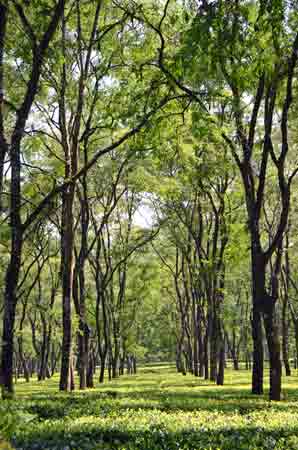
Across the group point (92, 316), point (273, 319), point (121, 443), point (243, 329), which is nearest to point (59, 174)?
point (273, 319)

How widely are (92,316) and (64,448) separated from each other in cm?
4254

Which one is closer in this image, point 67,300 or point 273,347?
point 273,347

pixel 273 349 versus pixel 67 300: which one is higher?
pixel 67 300

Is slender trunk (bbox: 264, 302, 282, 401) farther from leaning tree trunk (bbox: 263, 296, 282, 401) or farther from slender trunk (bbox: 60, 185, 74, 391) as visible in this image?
slender trunk (bbox: 60, 185, 74, 391)

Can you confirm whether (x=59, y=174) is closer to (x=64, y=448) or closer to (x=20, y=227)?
(x=20, y=227)

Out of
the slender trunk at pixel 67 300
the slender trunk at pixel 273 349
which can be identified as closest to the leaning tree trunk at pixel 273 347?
the slender trunk at pixel 273 349

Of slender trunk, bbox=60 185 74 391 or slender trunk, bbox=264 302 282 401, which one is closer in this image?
slender trunk, bbox=264 302 282 401

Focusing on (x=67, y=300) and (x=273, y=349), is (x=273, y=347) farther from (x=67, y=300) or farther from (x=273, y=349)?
(x=67, y=300)

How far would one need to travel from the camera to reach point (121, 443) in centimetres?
689

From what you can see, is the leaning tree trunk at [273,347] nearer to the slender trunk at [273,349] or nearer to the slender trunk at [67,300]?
the slender trunk at [273,349]

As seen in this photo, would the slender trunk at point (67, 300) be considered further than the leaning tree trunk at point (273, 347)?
Yes

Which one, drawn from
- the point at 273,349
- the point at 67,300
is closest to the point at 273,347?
the point at 273,349

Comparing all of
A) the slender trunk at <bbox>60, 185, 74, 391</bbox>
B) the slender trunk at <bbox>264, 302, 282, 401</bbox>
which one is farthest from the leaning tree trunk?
the slender trunk at <bbox>60, 185, 74, 391</bbox>

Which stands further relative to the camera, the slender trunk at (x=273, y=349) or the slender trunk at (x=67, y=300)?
the slender trunk at (x=67, y=300)
